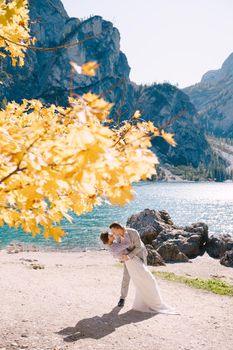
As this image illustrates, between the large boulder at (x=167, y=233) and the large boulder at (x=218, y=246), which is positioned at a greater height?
the large boulder at (x=167, y=233)

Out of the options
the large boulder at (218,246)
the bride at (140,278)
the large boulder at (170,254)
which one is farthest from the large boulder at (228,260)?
the bride at (140,278)

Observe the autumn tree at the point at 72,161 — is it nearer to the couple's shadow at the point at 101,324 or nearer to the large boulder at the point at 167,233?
the couple's shadow at the point at 101,324

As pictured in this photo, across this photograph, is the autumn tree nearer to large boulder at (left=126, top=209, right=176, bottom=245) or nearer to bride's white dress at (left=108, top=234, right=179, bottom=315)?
bride's white dress at (left=108, top=234, right=179, bottom=315)

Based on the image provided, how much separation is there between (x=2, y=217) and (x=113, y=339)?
531 centimetres

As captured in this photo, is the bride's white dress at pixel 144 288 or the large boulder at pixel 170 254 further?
the large boulder at pixel 170 254

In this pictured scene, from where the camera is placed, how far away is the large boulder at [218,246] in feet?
101

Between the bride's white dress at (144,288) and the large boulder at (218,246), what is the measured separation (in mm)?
21776

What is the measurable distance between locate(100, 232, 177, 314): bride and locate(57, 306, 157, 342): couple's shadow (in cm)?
24

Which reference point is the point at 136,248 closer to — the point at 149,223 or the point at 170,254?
the point at 170,254

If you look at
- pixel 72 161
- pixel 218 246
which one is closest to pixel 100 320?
pixel 72 161

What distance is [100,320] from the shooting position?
9.55m

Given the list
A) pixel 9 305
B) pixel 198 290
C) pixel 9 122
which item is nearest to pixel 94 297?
pixel 9 305

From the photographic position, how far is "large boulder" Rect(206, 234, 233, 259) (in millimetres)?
30906

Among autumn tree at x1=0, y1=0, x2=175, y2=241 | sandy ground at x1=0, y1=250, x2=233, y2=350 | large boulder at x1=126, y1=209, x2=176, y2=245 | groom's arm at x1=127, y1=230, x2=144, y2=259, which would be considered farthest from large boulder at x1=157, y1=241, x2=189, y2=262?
autumn tree at x1=0, y1=0, x2=175, y2=241
